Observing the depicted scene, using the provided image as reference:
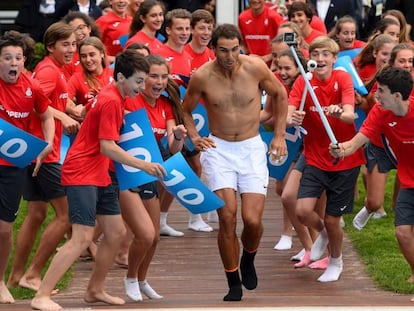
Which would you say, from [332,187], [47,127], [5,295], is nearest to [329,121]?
[332,187]

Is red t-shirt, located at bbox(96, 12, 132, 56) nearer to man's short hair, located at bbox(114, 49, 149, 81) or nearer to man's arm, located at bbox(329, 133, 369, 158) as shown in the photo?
man's arm, located at bbox(329, 133, 369, 158)

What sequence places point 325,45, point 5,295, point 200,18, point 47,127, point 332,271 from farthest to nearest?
point 200,18 < point 332,271 < point 325,45 < point 47,127 < point 5,295

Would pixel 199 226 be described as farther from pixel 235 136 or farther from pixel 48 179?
pixel 235 136

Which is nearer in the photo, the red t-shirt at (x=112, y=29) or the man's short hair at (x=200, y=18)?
the man's short hair at (x=200, y=18)

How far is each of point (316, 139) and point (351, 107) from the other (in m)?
0.48

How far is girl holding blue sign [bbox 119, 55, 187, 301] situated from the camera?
10086 mm

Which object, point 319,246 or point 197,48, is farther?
point 197,48

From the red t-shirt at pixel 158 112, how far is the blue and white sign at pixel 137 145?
93cm

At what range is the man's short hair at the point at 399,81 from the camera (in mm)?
9984

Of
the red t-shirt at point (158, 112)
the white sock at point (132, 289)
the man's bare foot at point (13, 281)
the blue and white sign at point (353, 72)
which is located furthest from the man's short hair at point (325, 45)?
the man's bare foot at point (13, 281)

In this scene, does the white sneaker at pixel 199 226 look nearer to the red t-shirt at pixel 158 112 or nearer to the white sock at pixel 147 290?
the red t-shirt at pixel 158 112

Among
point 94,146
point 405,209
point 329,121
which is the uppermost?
point 94,146

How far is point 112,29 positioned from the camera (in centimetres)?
1545

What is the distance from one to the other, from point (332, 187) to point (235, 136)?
1210 millimetres
